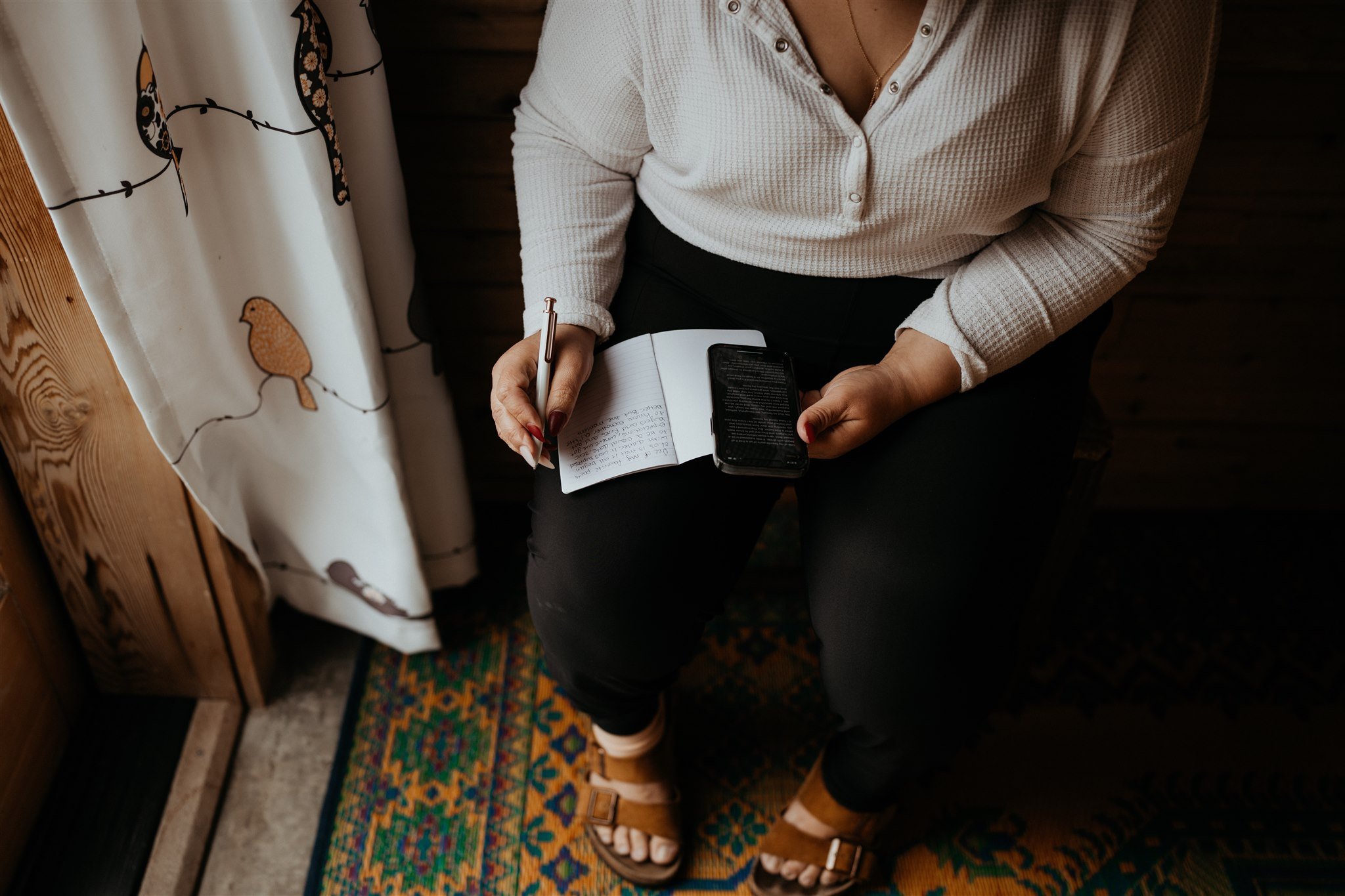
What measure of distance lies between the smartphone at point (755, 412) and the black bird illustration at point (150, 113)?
0.52 metres

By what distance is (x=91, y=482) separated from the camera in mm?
993

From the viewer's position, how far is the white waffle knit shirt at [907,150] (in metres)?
0.76

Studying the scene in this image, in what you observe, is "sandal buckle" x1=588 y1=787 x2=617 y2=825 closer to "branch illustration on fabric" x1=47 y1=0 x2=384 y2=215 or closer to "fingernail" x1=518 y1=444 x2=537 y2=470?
"fingernail" x1=518 y1=444 x2=537 y2=470

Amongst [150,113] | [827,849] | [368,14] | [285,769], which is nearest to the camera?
[150,113]

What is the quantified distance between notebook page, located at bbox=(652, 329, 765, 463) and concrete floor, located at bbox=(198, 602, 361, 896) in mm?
724

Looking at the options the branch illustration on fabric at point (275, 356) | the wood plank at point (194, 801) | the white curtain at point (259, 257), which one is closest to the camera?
the white curtain at point (259, 257)

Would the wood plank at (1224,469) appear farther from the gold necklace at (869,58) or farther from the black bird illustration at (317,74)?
the black bird illustration at (317,74)

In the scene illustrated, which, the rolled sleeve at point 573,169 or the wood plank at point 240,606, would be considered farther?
the wood plank at point 240,606

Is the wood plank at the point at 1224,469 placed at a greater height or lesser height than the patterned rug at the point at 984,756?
greater

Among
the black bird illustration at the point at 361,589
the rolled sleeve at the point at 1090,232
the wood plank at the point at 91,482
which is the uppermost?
the rolled sleeve at the point at 1090,232

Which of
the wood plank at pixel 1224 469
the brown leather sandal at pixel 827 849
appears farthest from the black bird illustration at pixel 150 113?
the wood plank at pixel 1224 469

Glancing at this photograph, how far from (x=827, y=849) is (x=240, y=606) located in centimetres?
79

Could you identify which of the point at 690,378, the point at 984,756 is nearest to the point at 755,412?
the point at 690,378

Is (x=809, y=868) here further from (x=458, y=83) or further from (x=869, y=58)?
(x=458, y=83)
